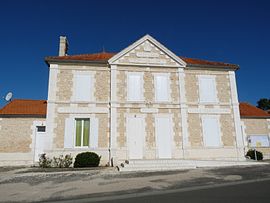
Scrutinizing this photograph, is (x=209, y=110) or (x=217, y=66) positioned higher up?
(x=217, y=66)

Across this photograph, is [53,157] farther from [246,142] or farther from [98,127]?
[246,142]

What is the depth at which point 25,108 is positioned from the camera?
49.4ft

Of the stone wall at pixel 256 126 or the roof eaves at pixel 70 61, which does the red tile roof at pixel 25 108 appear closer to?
the roof eaves at pixel 70 61

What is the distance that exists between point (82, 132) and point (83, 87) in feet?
8.64

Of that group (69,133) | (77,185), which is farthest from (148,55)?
(77,185)

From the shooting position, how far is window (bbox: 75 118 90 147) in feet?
38.9

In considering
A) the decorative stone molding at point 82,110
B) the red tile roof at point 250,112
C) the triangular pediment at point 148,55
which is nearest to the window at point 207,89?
the triangular pediment at point 148,55

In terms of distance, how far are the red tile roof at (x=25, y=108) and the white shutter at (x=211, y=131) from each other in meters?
10.4

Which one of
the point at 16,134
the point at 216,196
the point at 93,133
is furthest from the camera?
the point at 16,134

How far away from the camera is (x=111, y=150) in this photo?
38.5 feet

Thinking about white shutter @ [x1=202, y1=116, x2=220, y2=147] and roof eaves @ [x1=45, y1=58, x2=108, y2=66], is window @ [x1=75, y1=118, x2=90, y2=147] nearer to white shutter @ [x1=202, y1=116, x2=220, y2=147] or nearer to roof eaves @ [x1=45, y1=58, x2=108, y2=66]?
roof eaves @ [x1=45, y1=58, x2=108, y2=66]

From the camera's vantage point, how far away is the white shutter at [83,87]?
1241 cm

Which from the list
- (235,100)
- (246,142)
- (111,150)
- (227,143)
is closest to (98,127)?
(111,150)

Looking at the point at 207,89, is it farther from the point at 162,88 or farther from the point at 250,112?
the point at 250,112
